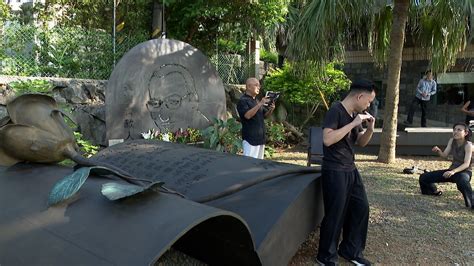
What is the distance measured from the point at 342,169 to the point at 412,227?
1957 mm

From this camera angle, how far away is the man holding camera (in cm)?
576

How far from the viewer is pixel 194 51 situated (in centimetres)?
888

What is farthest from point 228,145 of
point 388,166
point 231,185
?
point 231,185

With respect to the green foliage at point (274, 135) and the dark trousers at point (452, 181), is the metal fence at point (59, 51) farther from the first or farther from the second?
the dark trousers at point (452, 181)

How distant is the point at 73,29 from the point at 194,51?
2.63 meters

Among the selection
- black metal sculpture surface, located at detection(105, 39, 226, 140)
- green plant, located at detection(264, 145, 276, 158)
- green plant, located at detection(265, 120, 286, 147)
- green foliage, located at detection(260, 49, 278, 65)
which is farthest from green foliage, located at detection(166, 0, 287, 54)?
green foliage, located at detection(260, 49, 278, 65)

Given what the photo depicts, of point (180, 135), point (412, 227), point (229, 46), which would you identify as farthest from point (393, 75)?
point (229, 46)

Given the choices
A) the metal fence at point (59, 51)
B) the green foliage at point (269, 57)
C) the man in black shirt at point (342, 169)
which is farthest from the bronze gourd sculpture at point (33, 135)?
the green foliage at point (269, 57)

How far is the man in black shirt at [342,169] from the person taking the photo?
3.49 metres

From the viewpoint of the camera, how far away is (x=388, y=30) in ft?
33.7

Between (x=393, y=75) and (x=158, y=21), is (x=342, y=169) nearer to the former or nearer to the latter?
(x=393, y=75)

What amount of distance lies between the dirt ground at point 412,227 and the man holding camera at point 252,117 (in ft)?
5.33

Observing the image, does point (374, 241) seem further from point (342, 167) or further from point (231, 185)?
point (231, 185)

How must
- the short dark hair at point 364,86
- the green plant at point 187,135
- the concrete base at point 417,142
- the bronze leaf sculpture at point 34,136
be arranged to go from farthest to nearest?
the concrete base at point 417,142, the green plant at point 187,135, the short dark hair at point 364,86, the bronze leaf sculpture at point 34,136
